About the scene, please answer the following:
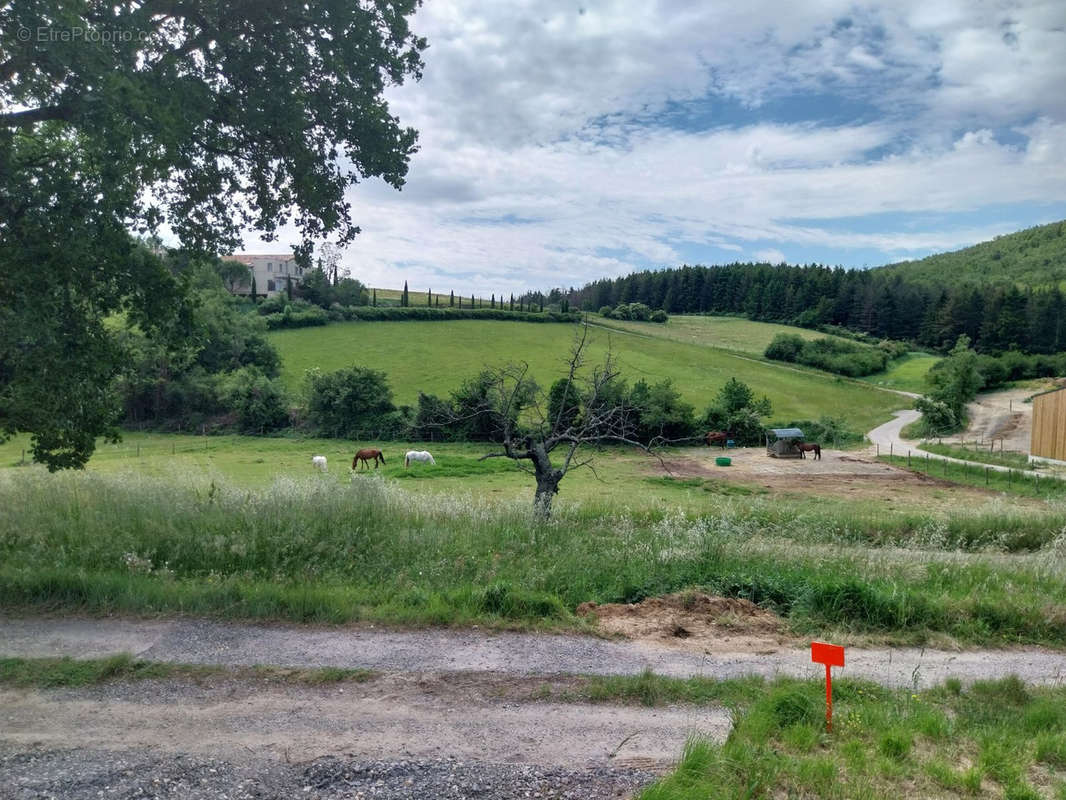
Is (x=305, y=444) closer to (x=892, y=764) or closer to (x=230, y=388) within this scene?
(x=230, y=388)

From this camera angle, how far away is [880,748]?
5.00 metres

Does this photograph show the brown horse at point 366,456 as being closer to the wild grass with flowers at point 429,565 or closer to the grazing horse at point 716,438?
the wild grass with flowers at point 429,565

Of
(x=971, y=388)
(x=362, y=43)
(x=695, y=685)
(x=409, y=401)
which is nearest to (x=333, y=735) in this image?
(x=695, y=685)

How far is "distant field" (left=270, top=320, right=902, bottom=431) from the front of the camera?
214 feet

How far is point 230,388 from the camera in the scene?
5388cm

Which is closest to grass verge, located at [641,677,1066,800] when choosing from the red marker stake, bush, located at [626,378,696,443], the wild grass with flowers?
the red marker stake

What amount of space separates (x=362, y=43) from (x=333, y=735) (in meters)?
10.1

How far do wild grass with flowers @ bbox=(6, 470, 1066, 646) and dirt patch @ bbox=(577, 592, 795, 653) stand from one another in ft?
1.04

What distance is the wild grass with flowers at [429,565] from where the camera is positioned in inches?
308

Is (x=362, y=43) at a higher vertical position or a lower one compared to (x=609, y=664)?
Answer: higher

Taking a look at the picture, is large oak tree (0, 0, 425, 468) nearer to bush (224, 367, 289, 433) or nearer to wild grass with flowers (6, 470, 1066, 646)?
wild grass with flowers (6, 470, 1066, 646)

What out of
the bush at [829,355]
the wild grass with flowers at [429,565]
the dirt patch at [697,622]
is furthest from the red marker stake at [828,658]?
the bush at [829,355]

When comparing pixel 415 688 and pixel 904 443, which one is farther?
pixel 904 443

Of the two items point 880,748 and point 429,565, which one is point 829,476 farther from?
point 880,748
